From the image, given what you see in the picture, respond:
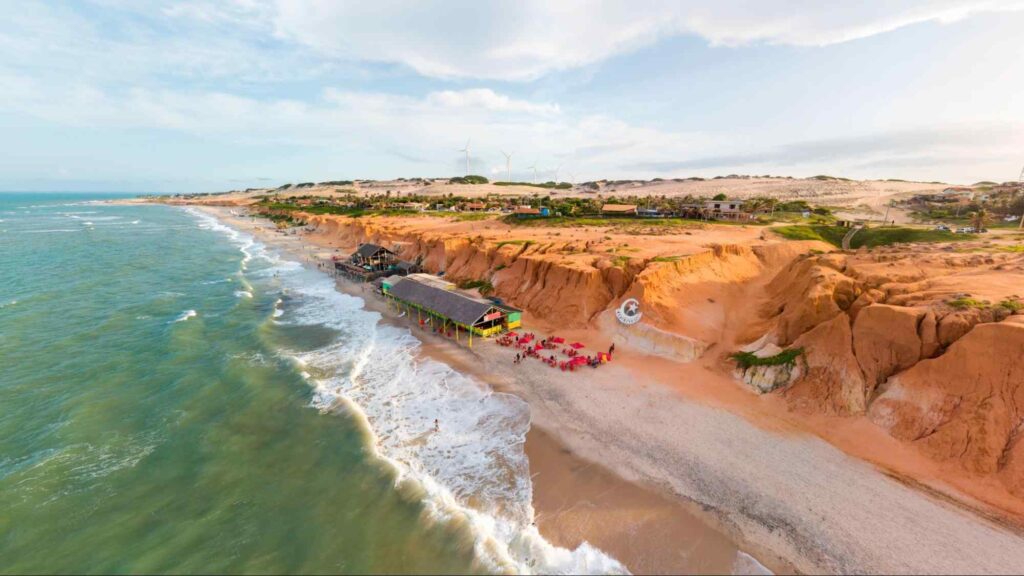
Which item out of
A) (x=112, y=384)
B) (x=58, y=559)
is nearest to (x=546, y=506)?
(x=58, y=559)

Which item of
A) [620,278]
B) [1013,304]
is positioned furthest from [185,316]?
[1013,304]

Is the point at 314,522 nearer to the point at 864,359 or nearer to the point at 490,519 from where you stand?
the point at 490,519

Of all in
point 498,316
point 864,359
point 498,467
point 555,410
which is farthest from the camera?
point 498,316

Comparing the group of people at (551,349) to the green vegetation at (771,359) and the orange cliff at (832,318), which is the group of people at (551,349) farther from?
the green vegetation at (771,359)

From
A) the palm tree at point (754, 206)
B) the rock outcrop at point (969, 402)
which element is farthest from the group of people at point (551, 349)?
the palm tree at point (754, 206)

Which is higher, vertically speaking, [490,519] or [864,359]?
[864,359]

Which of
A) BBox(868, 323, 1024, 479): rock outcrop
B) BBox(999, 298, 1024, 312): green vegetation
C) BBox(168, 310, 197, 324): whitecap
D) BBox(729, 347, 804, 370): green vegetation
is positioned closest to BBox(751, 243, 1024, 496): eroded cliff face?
BBox(868, 323, 1024, 479): rock outcrop

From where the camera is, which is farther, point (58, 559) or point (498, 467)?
point (498, 467)

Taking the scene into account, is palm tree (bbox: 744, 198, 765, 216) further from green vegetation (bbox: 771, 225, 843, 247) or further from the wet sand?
the wet sand
